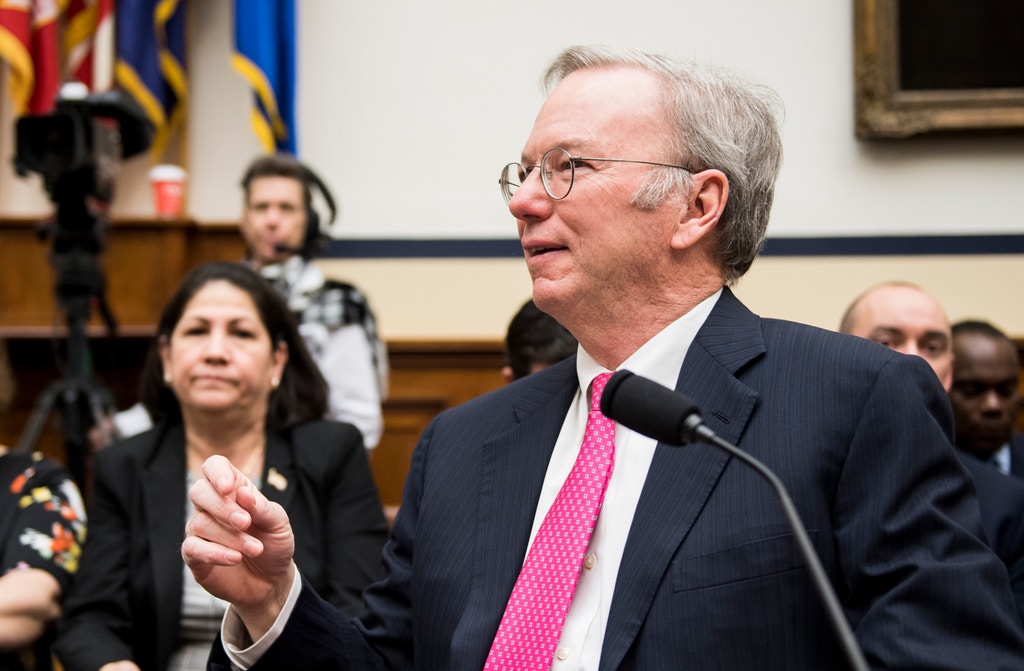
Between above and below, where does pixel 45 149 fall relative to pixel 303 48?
below

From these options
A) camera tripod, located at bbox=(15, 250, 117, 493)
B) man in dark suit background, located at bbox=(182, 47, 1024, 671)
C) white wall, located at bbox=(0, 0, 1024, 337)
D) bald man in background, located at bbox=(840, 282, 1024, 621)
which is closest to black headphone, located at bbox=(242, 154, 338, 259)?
camera tripod, located at bbox=(15, 250, 117, 493)

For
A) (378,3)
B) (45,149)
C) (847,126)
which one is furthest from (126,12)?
(847,126)

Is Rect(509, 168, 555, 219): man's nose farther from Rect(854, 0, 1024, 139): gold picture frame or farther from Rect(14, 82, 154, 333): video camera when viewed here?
Rect(854, 0, 1024, 139): gold picture frame

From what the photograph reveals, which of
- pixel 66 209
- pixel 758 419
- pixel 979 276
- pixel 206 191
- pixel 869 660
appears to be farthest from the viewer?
pixel 206 191

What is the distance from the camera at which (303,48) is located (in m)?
4.62

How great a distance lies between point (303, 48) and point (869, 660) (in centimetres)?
391

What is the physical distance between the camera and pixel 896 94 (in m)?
4.33

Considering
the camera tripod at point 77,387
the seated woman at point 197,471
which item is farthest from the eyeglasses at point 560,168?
the camera tripod at point 77,387

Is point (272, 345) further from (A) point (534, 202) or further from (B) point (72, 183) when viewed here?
(A) point (534, 202)

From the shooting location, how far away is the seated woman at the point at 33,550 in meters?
2.32

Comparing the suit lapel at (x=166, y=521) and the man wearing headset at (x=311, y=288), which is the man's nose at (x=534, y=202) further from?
the man wearing headset at (x=311, y=288)

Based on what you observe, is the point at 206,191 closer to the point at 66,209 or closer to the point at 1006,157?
the point at 66,209

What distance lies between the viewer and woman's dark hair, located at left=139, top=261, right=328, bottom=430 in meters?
2.73

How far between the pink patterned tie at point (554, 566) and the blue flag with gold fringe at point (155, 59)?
11.2 ft
